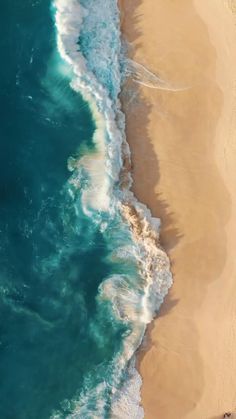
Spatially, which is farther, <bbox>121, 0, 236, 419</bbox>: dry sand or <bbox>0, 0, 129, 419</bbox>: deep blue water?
<bbox>121, 0, 236, 419</bbox>: dry sand

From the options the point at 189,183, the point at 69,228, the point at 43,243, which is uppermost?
the point at 189,183

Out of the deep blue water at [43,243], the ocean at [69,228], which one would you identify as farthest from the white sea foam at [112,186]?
the deep blue water at [43,243]

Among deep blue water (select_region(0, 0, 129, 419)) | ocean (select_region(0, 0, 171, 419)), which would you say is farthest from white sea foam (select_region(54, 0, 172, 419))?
deep blue water (select_region(0, 0, 129, 419))

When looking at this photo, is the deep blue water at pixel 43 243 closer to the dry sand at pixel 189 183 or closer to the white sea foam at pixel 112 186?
the white sea foam at pixel 112 186

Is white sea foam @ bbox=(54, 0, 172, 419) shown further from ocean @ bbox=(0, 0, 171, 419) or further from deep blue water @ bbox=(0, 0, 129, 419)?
deep blue water @ bbox=(0, 0, 129, 419)

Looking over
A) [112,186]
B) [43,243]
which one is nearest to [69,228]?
[43,243]

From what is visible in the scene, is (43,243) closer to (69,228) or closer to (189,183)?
(69,228)
